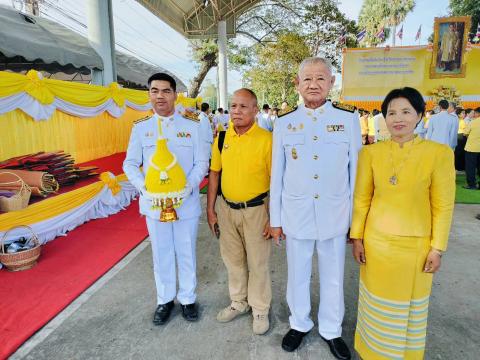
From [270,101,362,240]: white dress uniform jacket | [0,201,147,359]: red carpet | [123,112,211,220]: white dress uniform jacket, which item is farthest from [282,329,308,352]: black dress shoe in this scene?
[0,201,147,359]: red carpet

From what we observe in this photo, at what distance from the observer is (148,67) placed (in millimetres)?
15930

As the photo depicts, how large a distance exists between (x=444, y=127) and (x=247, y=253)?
7.05 m

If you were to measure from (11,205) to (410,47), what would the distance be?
1832 cm

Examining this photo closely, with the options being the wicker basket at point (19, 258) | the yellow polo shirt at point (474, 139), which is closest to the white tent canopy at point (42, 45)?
the wicker basket at point (19, 258)

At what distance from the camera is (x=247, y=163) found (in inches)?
85.2

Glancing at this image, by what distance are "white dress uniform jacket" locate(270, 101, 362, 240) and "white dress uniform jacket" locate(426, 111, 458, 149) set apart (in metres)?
6.68

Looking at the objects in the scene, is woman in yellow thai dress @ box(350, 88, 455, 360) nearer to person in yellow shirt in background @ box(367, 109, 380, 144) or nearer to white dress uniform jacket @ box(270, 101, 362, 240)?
white dress uniform jacket @ box(270, 101, 362, 240)

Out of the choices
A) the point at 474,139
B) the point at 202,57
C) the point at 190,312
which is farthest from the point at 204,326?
the point at 202,57

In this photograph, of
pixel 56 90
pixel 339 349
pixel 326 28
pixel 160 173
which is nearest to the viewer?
pixel 339 349

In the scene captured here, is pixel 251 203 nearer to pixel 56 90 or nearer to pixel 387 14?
pixel 56 90

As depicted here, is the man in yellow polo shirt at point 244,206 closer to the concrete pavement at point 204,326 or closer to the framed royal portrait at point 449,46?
the concrete pavement at point 204,326

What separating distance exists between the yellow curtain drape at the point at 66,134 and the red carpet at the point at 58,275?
76.8 inches

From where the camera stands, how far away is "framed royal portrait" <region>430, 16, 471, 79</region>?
53.1 feet

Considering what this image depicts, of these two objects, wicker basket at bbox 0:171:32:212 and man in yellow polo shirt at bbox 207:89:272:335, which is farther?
wicker basket at bbox 0:171:32:212
